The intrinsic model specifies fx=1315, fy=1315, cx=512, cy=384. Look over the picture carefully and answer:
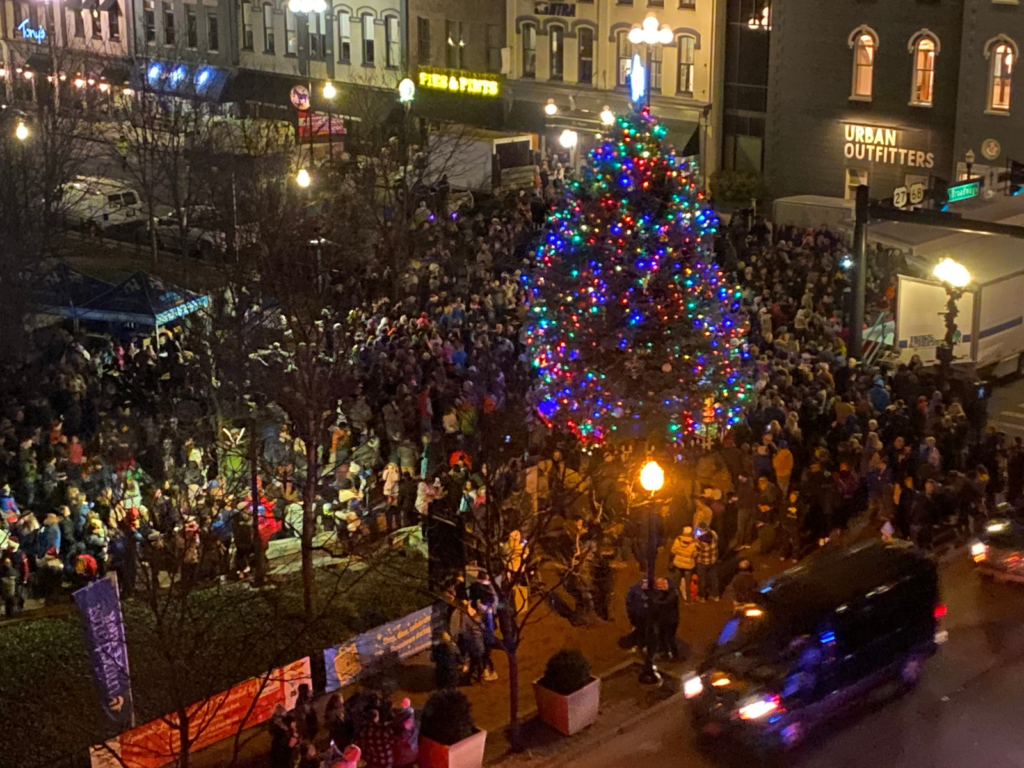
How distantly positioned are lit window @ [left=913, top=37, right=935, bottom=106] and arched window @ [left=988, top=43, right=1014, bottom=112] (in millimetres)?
2006

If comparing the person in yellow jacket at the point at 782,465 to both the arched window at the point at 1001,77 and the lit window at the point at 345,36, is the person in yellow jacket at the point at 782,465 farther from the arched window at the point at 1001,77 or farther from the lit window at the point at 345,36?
the lit window at the point at 345,36

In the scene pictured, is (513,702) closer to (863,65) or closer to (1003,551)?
(1003,551)

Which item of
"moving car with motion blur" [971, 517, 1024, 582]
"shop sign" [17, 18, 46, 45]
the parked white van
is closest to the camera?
"moving car with motion blur" [971, 517, 1024, 582]

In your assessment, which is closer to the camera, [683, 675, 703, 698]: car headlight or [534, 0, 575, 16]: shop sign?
[683, 675, 703, 698]: car headlight

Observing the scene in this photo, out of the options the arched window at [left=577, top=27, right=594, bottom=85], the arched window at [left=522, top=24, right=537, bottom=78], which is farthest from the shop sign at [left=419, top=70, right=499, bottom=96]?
the arched window at [left=577, top=27, right=594, bottom=85]

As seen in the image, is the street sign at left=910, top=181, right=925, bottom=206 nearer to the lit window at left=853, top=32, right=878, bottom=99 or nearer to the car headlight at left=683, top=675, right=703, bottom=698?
the lit window at left=853, top=32, right=878, bottom=99

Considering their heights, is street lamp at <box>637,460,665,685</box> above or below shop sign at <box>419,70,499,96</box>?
below

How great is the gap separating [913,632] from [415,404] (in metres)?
9.14

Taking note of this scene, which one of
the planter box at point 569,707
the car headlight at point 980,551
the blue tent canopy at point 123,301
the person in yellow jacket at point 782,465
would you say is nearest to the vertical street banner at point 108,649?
the planter box at point 569,707

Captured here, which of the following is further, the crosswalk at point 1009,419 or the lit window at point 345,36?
the lit window at point 345,36

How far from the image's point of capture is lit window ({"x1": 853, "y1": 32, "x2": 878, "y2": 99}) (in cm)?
3772

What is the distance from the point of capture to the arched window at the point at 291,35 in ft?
169

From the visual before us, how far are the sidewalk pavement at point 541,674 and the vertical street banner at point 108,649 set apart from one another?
3.47 feet

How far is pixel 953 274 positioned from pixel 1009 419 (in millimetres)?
2869
